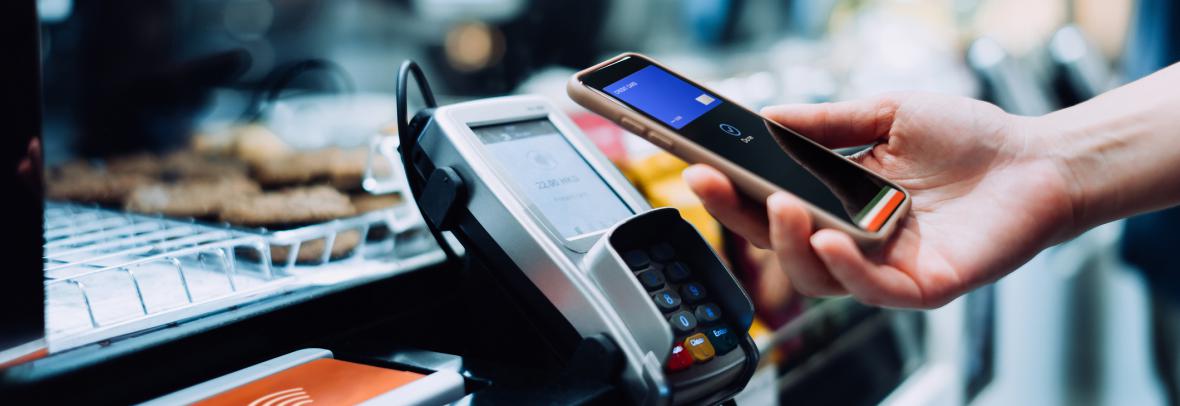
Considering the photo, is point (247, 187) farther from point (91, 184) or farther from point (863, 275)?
point (863, 275)

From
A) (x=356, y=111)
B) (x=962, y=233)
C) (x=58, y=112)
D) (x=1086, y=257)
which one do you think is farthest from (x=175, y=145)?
(x=1086, y=257)

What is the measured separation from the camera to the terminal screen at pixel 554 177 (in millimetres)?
683

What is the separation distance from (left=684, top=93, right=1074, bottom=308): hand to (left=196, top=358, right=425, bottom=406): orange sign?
0.28 m

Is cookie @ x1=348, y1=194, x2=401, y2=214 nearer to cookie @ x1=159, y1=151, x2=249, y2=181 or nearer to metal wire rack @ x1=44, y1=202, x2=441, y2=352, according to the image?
metal wire rack @ x1=44, y1=202, x2=441, y2=352

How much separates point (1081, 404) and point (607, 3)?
1.66 meters

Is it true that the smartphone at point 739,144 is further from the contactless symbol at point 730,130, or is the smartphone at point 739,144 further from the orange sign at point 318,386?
the orange sign at point 318,386

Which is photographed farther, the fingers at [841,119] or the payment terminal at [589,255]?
the fingers at [841,119]

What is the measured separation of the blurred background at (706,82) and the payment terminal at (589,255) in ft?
1.49

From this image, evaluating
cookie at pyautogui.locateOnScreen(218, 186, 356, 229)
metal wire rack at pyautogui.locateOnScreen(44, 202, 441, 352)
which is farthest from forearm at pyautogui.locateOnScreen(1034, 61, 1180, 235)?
cookie at pyautogui.locateOnScreen(218, 186, 356, 229)

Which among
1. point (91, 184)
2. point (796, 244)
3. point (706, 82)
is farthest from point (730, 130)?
point (706, 82)

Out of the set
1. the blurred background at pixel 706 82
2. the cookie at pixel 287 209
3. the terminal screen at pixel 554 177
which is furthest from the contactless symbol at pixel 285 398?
the blurred background at pixel 706 82

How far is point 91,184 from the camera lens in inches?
42.3

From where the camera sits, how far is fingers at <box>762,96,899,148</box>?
84 cm

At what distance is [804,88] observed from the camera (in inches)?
66.9
